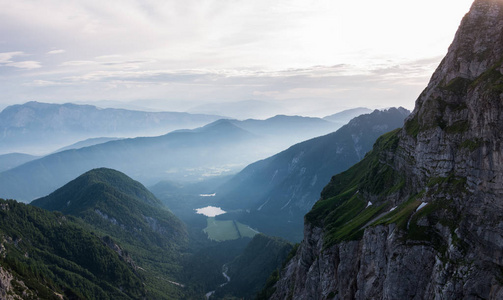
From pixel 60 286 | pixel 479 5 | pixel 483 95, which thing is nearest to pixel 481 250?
pixel 483 95

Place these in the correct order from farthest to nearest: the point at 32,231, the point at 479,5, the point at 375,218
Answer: the point at 32,231 < the point at 375,218 < the point at 479,5

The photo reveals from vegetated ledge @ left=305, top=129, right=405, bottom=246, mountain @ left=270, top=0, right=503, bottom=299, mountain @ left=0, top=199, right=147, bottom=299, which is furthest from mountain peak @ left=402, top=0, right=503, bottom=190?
mountain @ left=0, top=199, right=147, bottom=299

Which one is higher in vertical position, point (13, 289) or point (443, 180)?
point (443, 180)

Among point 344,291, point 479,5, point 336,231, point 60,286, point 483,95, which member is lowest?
point 60,286

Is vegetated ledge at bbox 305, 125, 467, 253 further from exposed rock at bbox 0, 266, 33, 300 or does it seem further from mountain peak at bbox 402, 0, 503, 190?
exposed rock at bbox 0, 266, 33, 300

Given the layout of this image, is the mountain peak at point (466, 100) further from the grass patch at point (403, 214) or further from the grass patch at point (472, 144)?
the grass patch at point (403, 214)

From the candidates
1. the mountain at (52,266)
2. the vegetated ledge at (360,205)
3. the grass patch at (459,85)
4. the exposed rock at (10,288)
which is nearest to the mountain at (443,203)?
the grass patch at (459,85)

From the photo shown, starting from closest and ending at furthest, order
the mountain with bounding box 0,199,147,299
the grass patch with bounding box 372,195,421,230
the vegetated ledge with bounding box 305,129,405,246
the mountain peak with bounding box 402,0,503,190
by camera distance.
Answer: the mountain peak with bounding box 402,0,503,190
the grass patch with bounding box 372,195,421,230
the vegetated ledge with bounding box 305,129,405,246
the mountain with bounding box 0,199,147,299

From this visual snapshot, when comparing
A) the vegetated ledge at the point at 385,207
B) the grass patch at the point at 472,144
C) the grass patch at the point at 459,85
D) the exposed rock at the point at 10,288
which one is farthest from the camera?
the exposed rock at the point at 10,288

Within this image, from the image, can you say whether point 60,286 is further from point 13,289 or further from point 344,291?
point 344,291
